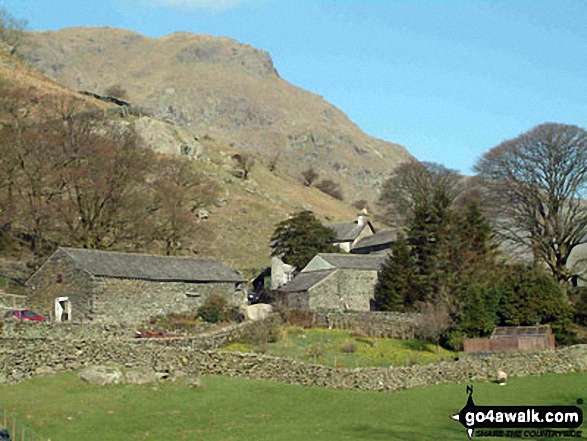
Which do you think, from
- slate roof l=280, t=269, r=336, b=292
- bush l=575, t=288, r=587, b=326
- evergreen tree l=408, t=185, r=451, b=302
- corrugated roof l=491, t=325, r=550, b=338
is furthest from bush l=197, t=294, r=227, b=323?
bush l=575, t=288, r=587, b=326

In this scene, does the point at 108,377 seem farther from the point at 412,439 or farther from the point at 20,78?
the point at 20,78

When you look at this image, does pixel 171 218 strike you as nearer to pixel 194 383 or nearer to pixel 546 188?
pixel 546 188

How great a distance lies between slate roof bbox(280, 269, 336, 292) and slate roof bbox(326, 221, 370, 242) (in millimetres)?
18210

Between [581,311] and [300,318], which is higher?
[581,311]

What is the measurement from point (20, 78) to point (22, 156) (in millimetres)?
62557

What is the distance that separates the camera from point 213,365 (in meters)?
30.3

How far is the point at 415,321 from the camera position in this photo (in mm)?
46562

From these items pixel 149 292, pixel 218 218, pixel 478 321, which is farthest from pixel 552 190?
pixel 218 218

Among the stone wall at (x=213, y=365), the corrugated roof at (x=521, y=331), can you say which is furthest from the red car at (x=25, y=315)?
the corrugated roof at (x=521, y=331)

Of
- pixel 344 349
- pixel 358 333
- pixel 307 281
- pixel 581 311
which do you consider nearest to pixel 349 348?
pixel 344 349

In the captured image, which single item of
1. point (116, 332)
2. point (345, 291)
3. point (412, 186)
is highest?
point (412, 186)

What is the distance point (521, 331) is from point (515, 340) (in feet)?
7.76

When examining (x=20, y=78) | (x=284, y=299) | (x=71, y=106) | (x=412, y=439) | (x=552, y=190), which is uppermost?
(x=20, y=78)

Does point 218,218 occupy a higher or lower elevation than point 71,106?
lower
